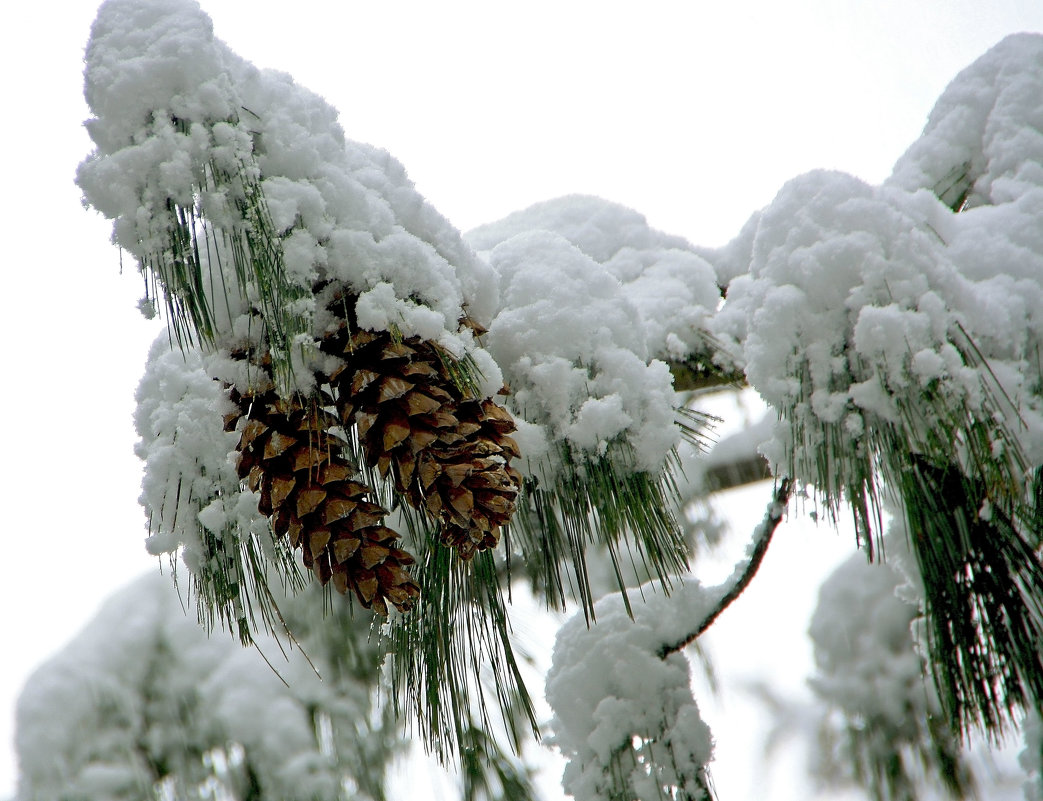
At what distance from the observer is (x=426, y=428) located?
0.54 meters

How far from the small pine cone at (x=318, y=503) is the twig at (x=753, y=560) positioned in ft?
1.42

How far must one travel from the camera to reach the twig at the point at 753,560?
83 centimetres

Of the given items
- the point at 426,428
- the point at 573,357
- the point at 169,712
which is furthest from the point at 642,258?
the point at 169,712

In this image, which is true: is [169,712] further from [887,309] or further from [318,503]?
[887,309]

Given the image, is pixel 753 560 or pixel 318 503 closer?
pixel 318 503

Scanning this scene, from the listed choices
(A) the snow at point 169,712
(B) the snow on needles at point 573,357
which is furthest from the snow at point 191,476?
(A) the snow at point 169,712

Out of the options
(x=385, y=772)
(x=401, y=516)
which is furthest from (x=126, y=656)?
(x=401, y=516)

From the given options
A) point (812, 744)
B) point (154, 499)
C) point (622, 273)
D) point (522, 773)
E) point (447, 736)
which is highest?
point (622, 273)

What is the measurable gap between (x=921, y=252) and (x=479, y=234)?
52 cm

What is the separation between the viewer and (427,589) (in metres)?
0.73

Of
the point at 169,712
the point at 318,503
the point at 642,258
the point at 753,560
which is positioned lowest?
the point at 169,712

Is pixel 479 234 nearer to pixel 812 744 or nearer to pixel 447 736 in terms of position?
pixel 447 736

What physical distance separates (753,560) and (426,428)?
486 mm

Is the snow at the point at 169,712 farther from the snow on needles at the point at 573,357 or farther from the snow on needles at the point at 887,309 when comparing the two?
the snow on needles at the point at 887,309
